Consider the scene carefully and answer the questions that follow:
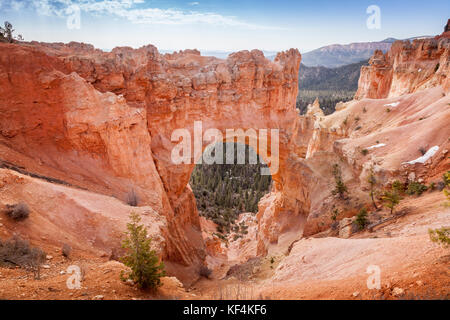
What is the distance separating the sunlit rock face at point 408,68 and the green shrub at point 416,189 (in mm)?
17774

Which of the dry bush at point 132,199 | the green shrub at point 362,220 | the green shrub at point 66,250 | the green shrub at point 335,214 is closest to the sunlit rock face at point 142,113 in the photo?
the dry bush at point 132,199

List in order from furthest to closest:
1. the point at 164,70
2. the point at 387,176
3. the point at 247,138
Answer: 1. the point at 247,138
2. the point at 164,70
3. the point at 387,176

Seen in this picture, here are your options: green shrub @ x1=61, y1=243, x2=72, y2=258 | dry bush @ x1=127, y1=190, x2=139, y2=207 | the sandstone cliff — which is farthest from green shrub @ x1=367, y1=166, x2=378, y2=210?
green shrub @ x1=61, y1=243, x2=72, y2=258

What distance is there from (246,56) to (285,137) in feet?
28.6

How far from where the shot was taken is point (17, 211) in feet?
23.1

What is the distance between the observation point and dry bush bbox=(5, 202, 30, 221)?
702 centimetres

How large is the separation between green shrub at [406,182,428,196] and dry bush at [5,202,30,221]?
15393 mm

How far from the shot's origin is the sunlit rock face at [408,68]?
88.5ft

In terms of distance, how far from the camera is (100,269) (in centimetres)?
640

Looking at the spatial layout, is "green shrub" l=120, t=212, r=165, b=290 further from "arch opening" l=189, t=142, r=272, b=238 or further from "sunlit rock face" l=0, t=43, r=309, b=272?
"arch opening" l=189, t=142, r=272, b=238

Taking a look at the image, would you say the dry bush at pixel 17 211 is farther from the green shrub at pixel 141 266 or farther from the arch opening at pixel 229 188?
the arch opening at pixel 229 188

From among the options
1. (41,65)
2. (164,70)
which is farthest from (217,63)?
(41,65)

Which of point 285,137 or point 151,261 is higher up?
point 285,137
